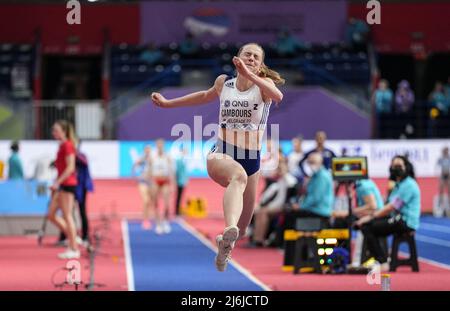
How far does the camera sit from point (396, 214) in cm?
1269

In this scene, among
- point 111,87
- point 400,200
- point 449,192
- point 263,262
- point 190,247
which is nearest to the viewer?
point 400,200

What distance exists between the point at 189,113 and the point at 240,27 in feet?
21.0

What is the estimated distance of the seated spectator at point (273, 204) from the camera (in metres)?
16.5

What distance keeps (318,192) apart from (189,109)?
502 inches

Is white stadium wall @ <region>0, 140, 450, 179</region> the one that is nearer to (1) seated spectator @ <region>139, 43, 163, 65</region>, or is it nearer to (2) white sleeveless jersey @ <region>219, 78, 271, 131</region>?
(1) seated spectator @ <region>139, 43, 163, 65</region>

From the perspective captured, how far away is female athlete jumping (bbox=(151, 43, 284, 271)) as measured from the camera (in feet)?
24.1

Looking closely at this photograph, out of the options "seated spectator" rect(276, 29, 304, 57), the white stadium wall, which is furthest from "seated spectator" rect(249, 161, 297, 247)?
"seated spectator" rect(276, 29, 304, 57)

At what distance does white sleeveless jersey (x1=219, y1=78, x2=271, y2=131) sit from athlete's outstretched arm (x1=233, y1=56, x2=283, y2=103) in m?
0.11

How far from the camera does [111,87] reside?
28.7 m

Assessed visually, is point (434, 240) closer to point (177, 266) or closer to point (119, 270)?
point (177, 266)

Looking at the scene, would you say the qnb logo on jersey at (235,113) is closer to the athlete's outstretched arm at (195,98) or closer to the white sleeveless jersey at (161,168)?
the athlete's outstretched arm at (195,98)

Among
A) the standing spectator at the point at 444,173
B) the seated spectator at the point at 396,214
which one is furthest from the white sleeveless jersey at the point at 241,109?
the standing spectator at the point at 444,173
